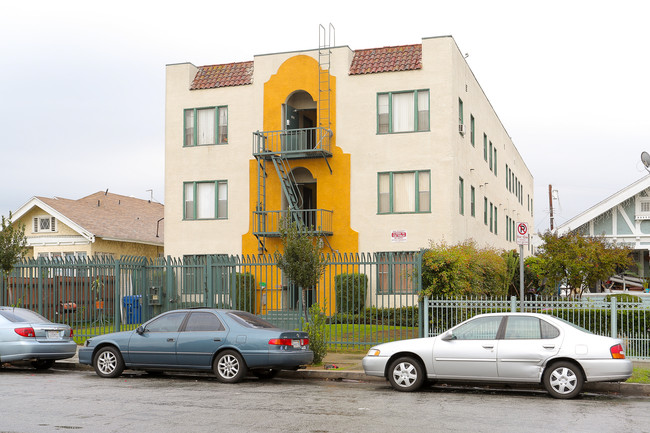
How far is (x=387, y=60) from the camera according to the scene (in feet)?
94.2

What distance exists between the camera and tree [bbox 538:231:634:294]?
980 inches

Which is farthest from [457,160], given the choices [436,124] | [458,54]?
[458,54]

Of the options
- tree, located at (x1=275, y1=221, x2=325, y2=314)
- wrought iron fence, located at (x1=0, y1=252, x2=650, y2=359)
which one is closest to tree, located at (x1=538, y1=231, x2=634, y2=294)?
wrought iron fence, located at (x1=0, y1=252, x2=650, y2=359)

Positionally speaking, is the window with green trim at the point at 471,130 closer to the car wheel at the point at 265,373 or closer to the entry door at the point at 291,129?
the entry door at the point at 291,129

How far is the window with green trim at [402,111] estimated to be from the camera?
2791 cm

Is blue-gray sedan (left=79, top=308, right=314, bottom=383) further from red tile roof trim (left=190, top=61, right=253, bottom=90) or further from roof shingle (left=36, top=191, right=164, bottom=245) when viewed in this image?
roof shingle (left=36, top=191, right=164, bottom=245)

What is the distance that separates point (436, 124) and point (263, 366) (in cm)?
1621

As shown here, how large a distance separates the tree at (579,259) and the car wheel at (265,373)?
45.1 ft

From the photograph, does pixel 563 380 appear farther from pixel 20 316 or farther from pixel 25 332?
pixel 20 316

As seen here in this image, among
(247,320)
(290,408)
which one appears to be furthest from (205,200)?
(290,408)

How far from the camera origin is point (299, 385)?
1360 centimetres

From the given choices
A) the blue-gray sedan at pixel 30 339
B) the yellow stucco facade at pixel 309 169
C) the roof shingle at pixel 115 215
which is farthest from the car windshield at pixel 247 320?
the roof shingle at pixel 115 215

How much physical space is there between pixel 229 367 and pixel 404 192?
15.8 meters

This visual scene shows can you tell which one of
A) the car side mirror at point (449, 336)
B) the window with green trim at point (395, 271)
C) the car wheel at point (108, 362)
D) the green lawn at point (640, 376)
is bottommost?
the green lawn at point (640, 376)
